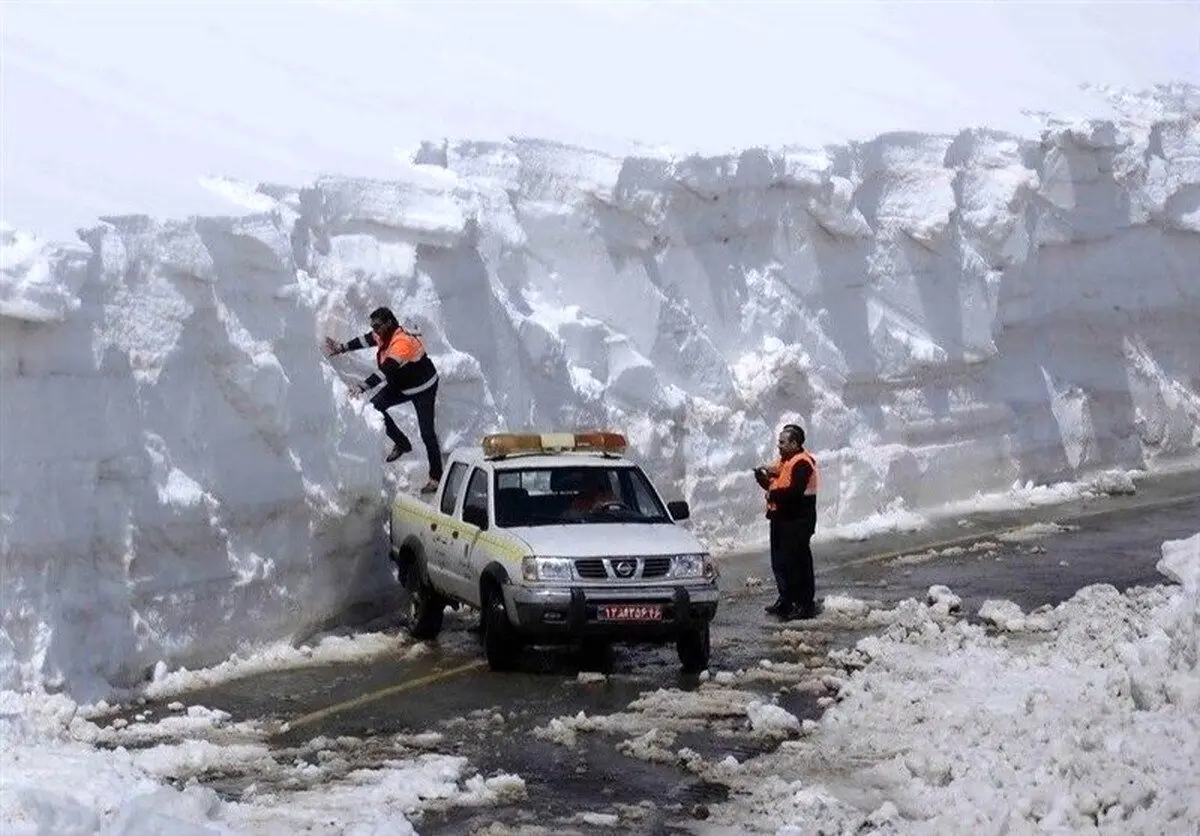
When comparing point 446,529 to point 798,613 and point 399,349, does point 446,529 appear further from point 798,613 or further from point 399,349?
point 798,613

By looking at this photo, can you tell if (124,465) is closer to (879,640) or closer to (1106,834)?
(879,640)

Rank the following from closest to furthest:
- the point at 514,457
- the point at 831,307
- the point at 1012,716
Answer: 1. the point at 1012,716
2. the point at 514,457
3. the point at 831,307

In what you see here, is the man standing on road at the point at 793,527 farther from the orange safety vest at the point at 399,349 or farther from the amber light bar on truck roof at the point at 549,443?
the orange safety vest at the point at 399,349

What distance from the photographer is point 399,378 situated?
60.6 ft

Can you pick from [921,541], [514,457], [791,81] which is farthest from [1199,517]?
[514,457]

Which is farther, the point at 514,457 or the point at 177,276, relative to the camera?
the point at 514,457

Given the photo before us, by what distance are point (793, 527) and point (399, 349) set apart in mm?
3841

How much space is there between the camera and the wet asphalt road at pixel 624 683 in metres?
12.0

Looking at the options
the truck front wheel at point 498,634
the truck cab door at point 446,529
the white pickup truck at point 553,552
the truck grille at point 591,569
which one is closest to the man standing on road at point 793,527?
the white pickup truck at point 553,552

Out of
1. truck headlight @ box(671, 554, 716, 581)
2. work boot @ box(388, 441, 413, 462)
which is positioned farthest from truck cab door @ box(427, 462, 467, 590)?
truck headlight @ box(671, 554, 716, 581)

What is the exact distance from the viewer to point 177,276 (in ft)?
52.4

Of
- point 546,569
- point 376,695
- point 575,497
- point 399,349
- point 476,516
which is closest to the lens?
point 376,695

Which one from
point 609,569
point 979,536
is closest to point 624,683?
point 609,569

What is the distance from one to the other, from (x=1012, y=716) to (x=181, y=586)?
6.38 meters
